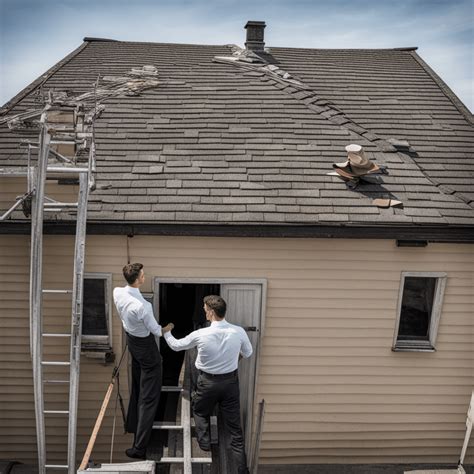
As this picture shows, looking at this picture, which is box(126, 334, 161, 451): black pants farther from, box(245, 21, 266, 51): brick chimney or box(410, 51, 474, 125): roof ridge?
box(245, 21, 266, 51): brick chimney

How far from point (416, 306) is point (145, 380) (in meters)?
4.04

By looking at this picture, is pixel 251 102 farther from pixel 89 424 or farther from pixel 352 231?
pixel 89 424

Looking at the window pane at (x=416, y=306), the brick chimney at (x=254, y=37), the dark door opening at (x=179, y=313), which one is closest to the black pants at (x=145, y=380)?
the dark door opening at (x=179, y=313)

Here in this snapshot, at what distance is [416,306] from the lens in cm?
778

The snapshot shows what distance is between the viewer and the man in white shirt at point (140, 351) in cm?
598

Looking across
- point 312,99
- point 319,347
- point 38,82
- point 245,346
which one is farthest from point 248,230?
point 38,82

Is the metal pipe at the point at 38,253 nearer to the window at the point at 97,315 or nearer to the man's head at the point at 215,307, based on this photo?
the window at the point at 97,315

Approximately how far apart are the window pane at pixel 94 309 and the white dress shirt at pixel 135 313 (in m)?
1.49

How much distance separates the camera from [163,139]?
335 inches

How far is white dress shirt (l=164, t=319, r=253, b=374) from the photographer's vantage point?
19.4ft

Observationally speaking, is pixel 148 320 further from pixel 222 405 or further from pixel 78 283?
pixel 222 405

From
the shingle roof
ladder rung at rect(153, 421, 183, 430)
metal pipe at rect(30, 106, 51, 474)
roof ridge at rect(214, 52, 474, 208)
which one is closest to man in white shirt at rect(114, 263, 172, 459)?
ladder rung at rect(153, 421, 183, 430)

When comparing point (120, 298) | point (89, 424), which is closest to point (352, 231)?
point (120, 298)

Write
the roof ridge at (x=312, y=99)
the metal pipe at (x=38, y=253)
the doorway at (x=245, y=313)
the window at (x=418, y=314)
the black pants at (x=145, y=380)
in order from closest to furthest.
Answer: the metal pipe at (x=38, y=253)
the black pants at (x=145, y=380)
the doorway at (x=245, y=313)
the window at (x=418, y=314)
the roof ridge at (x=312, y=99)
